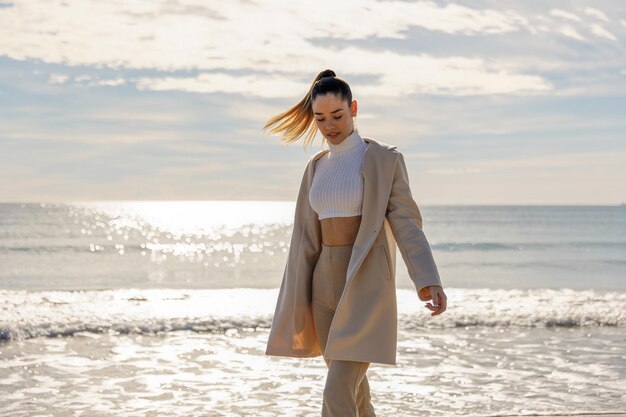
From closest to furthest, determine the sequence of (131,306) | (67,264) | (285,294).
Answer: (285,294) < (131,306) < (67,264)

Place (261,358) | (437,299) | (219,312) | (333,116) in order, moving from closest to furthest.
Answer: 1. (437,299)
2. (333,116)
3. (261,358)
4. (219,312)

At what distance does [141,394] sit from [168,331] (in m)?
4.77

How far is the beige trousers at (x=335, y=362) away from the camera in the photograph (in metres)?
3.20

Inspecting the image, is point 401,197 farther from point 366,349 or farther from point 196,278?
point 196,278

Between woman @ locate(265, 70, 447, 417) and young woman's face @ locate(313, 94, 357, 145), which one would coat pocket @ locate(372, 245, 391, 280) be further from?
young woman's face @ locate(313, 94, 357, 145)

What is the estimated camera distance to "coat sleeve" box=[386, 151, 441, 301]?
3170mm

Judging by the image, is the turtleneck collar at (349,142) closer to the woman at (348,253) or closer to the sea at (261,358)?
the woman at (348,253)

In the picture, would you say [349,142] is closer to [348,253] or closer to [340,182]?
[340,182]

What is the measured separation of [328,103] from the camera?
324cm

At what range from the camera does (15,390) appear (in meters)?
6.91

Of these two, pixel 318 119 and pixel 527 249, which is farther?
pixel 527 249

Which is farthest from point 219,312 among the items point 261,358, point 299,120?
point 299,120

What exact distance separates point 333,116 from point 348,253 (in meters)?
0.55

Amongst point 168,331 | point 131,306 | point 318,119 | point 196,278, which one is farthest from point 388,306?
point 196,278
